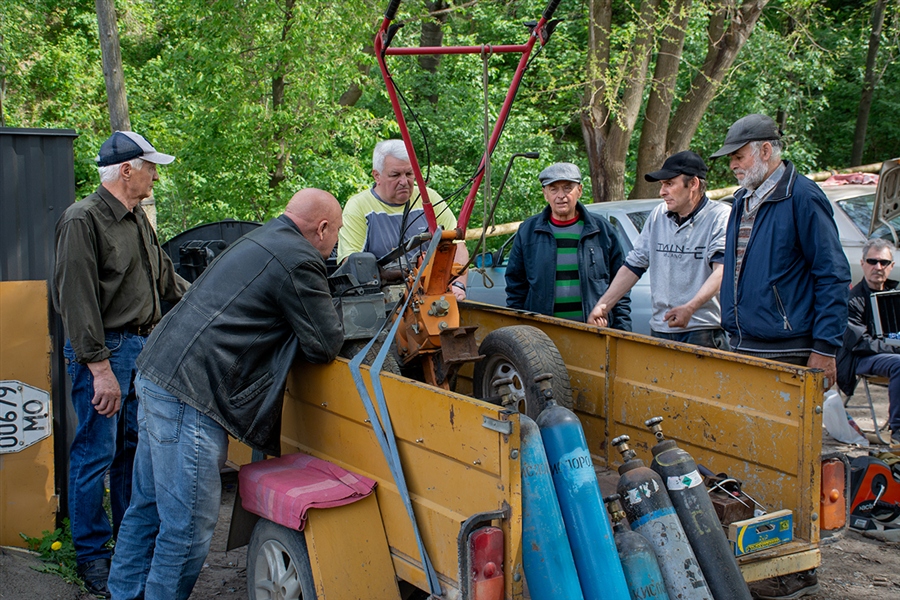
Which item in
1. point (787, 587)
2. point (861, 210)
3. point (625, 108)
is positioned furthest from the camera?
point (625, 108)

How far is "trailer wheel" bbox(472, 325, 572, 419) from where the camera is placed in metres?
3.98

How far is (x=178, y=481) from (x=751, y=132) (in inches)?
120

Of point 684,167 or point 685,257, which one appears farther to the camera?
point 685,257

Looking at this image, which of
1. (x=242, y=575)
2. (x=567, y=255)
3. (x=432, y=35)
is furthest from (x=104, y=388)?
(x=432, y=35)

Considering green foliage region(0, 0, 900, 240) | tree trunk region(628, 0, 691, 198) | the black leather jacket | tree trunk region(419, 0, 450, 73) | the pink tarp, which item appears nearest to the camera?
the pink tarp

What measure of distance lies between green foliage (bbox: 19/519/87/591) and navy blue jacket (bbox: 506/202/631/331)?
117 inches

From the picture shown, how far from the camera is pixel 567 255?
5.45 metres

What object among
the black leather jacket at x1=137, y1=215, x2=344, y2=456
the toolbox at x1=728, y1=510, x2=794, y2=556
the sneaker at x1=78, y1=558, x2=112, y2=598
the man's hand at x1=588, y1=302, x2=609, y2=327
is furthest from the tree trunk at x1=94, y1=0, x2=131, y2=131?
the toolbox at x1=728, y1=510, x2=794, y2=556

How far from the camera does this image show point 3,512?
466cm

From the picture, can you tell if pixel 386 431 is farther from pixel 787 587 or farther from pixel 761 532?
pixel 787 587

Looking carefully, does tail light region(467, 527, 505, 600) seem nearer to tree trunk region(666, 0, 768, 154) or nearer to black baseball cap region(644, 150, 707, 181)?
black baseball cap region(644, 150, 707, 181)

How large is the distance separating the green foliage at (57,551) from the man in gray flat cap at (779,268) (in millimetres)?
3351

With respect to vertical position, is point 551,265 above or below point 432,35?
below

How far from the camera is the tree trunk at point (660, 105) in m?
11.3
